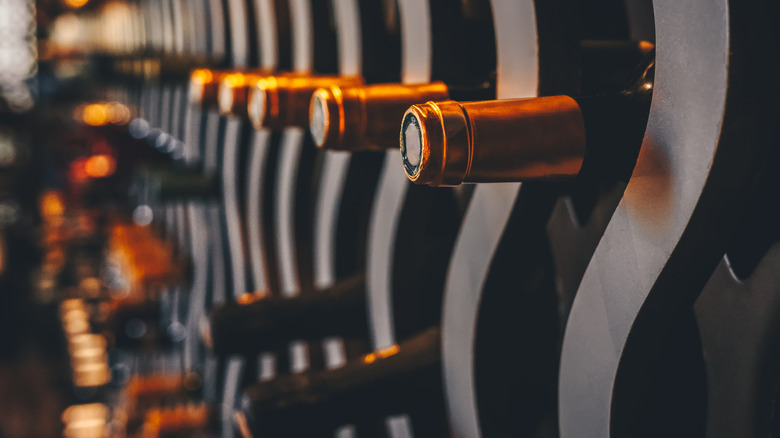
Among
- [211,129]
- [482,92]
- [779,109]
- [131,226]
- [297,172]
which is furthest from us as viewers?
[131,226]

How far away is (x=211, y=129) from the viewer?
76cm

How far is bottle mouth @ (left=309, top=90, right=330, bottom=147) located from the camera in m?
0.24

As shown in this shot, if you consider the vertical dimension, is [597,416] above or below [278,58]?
below

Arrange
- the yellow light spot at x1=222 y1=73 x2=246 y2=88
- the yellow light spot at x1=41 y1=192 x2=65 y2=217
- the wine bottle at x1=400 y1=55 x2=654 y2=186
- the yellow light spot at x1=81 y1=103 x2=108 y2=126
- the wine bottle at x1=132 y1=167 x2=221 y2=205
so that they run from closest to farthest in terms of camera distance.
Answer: the wine bottle at x1=400 y1=55 x2=654 y2=186 < the yellow light spot at x1=222 y1=73 x2=246 y2=88 < the wine bottle at x1=132 y1=167 x2=221 y2=205 < the yellow light spot at x1=81 y1=103 x2=108 y2=126 < the yellow light spot at x1=41 y1=192 x2=65 y2=217

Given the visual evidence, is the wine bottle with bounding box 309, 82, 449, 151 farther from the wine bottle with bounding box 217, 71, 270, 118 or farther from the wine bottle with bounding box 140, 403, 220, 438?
the wine bottle with bounding box 140, 403, 220, 438

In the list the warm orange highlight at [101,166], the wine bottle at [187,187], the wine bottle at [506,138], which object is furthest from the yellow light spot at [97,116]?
the wine bottle at [506,138]

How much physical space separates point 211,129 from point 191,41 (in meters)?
0.16

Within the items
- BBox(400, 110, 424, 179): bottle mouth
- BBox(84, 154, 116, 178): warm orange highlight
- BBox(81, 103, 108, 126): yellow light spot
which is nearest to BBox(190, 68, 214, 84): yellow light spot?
BBox(400, 110, 424, 179): bottle mouth

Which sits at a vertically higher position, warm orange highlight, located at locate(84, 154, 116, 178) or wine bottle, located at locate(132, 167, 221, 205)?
wine bottle, located at locate(132, 167, 221, 205)

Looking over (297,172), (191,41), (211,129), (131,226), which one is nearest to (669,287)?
(297,172)

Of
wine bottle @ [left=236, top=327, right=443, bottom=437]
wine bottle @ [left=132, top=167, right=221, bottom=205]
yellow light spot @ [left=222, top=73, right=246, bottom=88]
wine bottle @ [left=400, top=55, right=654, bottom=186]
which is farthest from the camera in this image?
wine bottle @ [left=132, top=167, right=221, bottom=205]

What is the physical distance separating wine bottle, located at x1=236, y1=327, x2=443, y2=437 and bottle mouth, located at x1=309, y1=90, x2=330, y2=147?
10 centimetres

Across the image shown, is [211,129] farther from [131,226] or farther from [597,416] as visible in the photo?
[597,416]

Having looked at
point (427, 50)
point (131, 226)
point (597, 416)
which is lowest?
point (131, 226)
